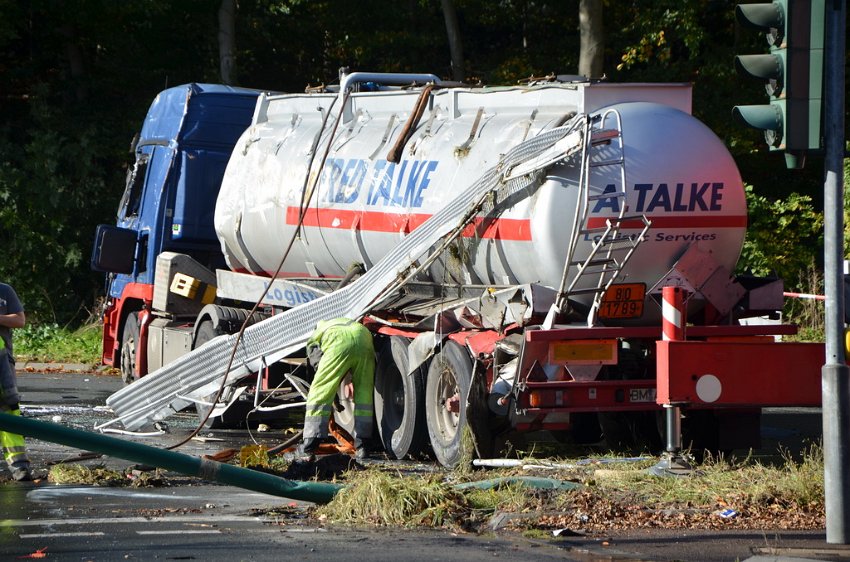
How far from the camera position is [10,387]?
11.1 metres

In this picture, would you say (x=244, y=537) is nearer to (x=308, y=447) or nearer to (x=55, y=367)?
(x=308, y=447)

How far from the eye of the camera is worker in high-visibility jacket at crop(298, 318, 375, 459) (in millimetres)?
11555

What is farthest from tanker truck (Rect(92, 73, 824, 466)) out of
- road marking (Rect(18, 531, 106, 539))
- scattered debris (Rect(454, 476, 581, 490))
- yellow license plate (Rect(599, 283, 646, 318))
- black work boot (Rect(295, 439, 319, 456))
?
road marking (Rect(18, 531, 106, 539))

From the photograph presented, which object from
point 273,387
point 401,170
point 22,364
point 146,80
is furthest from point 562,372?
point 146,80

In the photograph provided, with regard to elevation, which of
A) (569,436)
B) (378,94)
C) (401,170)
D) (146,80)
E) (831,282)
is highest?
(146,80)

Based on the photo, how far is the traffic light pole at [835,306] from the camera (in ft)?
25.6

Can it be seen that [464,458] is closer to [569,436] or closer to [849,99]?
[569,436]

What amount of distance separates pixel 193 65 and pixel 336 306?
62.9ft

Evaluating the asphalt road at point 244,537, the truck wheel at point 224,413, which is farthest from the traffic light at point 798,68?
the truck wheel at point 224,413

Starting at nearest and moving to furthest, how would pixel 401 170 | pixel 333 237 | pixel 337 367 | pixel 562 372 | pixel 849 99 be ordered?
pixel 562 372
pixel 337 367
pixel 401 170
pixel 333 237
pixel 849 99

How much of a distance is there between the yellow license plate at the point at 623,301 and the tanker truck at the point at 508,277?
0.01 m

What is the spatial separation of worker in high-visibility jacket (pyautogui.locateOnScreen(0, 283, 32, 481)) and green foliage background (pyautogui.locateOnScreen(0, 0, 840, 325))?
1442 cm

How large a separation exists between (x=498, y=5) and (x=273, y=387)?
51.9 ft

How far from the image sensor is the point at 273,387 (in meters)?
14.0
